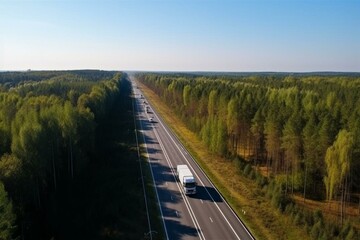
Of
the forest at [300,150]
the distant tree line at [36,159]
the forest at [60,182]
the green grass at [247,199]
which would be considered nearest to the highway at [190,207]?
the green grass at [247,199]

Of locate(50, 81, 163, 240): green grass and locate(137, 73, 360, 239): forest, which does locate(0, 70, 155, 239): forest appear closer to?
locate(50, 81, 163, 240): green grass

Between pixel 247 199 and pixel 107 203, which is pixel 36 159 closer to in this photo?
pixel 107 203

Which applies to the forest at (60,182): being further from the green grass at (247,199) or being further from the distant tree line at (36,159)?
the green grass at (247,199)

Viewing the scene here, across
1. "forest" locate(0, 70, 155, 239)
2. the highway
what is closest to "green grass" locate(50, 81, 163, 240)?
"forest" locate(0, 70, 155, 239)

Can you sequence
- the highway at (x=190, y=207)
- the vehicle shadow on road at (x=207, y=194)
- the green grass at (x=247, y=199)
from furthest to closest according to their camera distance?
1. the vehicle shadow on road at (x=207, y=194)
2. the green grass at (x=247, y=199)
3. the highway at (x=190, y=207)

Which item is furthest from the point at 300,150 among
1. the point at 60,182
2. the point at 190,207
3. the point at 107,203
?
the point at 60,182

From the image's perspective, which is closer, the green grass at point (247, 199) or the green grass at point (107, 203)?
the green grass at point (107, 203)
